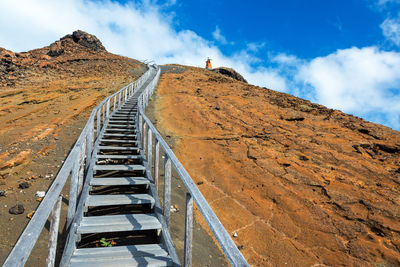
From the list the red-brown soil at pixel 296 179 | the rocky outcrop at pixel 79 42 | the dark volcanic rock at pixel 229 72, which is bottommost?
the red-brown soil at pixel 296 179

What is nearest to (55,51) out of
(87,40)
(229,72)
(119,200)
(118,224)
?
(87,40)

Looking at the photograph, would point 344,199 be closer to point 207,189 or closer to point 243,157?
point 243,157

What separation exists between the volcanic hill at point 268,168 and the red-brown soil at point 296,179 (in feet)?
0.09

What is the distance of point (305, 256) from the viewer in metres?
4.36

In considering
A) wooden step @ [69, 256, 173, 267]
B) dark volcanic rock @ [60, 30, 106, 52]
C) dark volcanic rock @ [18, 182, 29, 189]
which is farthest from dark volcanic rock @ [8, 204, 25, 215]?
dark volcanic rock @ [60, 30, 106, 52]

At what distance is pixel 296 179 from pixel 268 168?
92cm

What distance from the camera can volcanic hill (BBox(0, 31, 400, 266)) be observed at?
4492 mm

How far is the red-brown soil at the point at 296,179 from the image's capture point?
15.0ft

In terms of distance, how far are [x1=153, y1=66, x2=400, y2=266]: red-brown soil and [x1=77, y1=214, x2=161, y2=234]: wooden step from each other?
7.61ft

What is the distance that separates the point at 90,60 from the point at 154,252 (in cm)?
3357

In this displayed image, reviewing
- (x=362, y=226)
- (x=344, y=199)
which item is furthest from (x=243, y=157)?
(x=362, y=226)

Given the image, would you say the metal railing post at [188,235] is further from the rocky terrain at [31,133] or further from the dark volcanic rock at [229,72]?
the dark volcanic rock at [229,72]

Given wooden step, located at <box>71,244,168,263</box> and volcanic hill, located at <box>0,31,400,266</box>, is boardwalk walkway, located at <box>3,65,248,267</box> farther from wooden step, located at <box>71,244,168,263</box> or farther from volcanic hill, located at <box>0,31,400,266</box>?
volcanic hill, located at <box>0,31,400,266</box>

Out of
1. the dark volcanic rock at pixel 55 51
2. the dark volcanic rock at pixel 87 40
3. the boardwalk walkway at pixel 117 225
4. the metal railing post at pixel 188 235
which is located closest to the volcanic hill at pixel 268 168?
the boardwalk walkway at pixel 117 225
